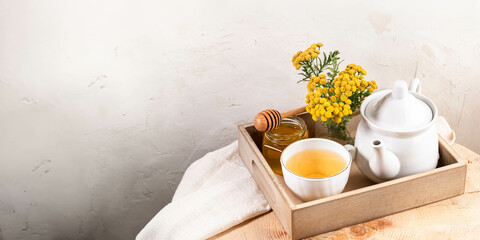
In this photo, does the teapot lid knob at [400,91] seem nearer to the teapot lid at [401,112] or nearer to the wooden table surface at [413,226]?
the teapot lid at [401,112]

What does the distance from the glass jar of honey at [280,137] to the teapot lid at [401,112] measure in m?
0.17

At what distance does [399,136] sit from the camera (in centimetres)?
90

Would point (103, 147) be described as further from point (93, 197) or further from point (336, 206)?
point (336, 206)

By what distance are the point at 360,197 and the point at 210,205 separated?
292 millimetres

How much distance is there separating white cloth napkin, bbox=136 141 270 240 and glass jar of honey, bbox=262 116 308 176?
62 mm

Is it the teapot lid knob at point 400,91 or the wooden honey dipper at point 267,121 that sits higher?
the teapot lid knob at point 400,91

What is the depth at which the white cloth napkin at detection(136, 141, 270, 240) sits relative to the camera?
0.95 metres

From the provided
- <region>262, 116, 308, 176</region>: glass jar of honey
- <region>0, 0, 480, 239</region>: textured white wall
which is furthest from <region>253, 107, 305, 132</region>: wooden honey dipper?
<region>0, 0, 480, 239</region>: textured white wall

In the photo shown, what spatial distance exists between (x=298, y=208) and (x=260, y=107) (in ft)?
1.69

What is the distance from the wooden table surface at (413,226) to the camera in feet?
2.94

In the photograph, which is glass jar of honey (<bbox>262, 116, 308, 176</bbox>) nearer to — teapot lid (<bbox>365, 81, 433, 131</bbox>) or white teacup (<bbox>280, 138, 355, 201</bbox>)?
white teacup (<bbox>280, 138, 355, 201</bbox>)

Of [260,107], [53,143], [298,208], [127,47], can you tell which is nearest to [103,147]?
[53,143]

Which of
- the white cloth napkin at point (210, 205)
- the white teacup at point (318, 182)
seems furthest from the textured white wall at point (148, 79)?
the white teacup at point (318, 182)

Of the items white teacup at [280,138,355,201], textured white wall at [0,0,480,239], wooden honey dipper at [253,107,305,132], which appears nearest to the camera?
white teacup at [280,138,355,201]
